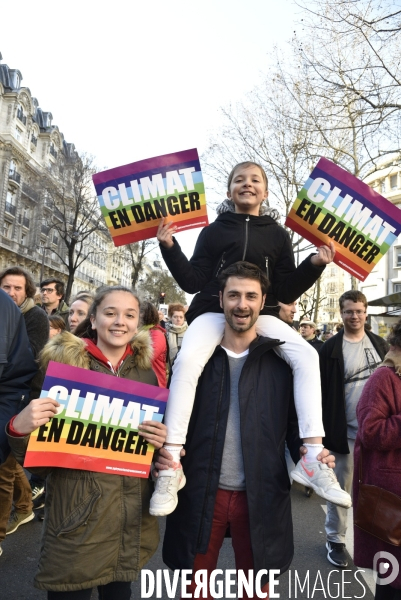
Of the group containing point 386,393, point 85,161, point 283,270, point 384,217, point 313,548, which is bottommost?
point 313,548

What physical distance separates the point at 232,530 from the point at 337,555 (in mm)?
2143

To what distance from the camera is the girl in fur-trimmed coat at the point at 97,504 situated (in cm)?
221

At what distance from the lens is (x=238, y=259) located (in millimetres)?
2914

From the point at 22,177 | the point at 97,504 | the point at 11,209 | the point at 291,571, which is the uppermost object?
the point at 22,177

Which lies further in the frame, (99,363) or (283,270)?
(283,270)

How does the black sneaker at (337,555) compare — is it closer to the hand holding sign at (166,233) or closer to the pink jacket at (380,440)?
the pink jacket at (380,440)

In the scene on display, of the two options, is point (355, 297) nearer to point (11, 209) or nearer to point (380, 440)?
point (380, 440)

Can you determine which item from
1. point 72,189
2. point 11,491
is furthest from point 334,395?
point 72,189

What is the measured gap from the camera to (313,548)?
4387 mm

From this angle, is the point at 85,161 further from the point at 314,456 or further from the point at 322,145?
the point at 314,456

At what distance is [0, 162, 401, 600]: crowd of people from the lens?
90.0 inches

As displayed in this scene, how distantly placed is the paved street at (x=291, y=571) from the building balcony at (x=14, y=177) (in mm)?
48863

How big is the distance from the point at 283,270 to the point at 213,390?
38.7 inches

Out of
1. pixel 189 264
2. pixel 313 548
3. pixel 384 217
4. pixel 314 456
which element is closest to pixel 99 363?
pixel 189 264
